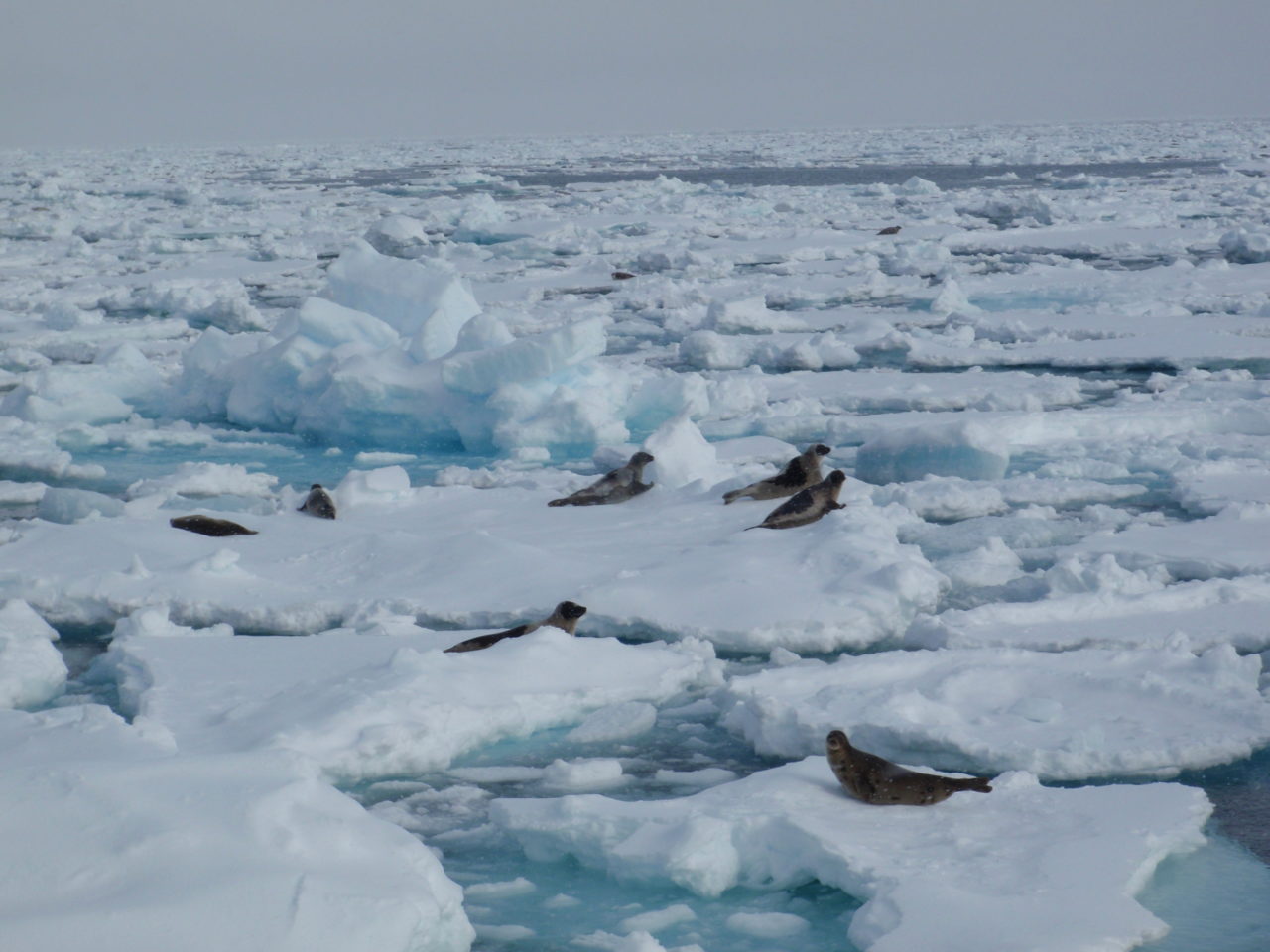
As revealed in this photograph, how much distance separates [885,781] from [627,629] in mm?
1611

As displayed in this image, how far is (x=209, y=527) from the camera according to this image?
5.87 metres

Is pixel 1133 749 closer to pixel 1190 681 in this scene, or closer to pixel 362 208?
pixel 1190 681

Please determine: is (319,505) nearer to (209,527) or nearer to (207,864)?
(209,527)

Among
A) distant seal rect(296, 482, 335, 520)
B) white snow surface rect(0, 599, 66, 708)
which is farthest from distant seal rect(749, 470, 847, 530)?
white snow surface rect(0, 599, 66, 708)

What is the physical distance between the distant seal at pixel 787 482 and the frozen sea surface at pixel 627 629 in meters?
0.10

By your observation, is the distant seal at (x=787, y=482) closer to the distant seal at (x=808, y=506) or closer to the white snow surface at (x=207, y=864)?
the distant seal at (x=808, y=506)

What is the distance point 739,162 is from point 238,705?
47.6 meters

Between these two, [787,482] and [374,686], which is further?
[787,482]

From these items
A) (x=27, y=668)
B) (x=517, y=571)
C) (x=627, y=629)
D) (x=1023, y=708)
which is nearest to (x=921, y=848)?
(x=1023, y=708)

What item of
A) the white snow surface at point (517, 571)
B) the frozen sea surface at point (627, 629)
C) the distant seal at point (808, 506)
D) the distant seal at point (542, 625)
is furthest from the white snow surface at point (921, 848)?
the distant seal at point (808, 506)

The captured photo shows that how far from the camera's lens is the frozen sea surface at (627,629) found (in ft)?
9.21

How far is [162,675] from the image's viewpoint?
13.5 feet

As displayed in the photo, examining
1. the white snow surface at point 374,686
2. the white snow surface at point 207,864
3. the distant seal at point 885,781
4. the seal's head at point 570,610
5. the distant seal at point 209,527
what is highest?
the white snow surface at point 207,864

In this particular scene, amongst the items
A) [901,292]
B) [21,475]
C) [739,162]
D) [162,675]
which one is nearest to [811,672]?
[162,675]
